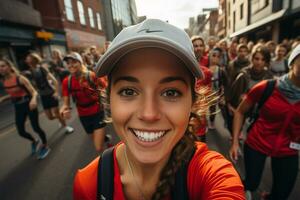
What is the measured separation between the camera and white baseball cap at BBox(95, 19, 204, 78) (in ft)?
3.14

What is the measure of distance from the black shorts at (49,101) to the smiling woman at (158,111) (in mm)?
4772

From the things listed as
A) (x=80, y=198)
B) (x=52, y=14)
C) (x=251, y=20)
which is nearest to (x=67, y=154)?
(x=80, y=198)

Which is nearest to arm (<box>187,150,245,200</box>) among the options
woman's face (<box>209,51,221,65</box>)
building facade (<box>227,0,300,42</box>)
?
woman's face (<box>209,51,221,65</box>)

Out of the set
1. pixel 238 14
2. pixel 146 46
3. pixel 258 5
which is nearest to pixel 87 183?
pixel 146 46

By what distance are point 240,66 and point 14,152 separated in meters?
5.24

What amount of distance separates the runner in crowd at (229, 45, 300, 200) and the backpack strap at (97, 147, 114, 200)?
5.62ft

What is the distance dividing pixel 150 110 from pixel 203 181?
49 cm

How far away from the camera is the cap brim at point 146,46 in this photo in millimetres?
953

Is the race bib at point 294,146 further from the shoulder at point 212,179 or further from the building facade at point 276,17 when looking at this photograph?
the building facade at point 276,17

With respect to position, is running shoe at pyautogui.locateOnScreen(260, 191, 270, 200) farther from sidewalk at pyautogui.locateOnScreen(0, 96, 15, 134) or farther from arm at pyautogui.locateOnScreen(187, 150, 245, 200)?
sidewalk at pyautogui.locateOnScreen(0, 96, 15, 134)

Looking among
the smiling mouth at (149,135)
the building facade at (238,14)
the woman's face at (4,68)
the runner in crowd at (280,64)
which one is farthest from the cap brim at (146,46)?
the building facade at (238,14)

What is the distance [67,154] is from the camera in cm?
455

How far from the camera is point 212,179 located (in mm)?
1137

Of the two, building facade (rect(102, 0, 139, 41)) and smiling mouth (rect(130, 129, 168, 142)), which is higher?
building facade (rect(102, 0, 139, 41))
